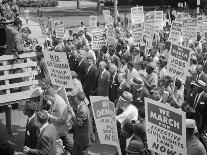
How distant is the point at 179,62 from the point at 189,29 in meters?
6.72

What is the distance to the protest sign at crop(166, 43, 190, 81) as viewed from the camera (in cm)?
1152

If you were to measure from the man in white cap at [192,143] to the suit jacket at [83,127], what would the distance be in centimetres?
244

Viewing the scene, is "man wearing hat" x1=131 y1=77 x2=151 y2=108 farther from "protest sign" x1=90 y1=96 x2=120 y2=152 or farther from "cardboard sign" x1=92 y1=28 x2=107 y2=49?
"cardboard sign" x1=92 y1=28 x2=107 y2=49

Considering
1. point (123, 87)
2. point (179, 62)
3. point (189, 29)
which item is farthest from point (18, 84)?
point (189, 29)

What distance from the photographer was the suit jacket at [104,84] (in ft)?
40.9

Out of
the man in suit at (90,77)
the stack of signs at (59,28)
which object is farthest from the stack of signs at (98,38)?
the stack of signs at (59,28)

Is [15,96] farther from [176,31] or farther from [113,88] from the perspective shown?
[176,31]

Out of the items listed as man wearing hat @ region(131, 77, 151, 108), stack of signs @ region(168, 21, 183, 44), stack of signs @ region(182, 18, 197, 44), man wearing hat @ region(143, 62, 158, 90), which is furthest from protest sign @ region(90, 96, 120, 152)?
stack of signs @ region(182, 18, 197, 44)

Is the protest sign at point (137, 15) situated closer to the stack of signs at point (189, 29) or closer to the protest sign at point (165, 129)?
the stack of signs at point (189, 29)

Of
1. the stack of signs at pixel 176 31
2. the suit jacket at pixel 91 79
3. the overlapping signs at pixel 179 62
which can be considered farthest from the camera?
the stack of signs at pixel 176 31

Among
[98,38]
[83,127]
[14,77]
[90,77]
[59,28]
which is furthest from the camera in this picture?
[59,28]

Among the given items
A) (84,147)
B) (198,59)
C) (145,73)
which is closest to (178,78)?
(145,73)

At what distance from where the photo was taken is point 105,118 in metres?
7.96

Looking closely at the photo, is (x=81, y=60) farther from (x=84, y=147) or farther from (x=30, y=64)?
(x=84, y=147)
